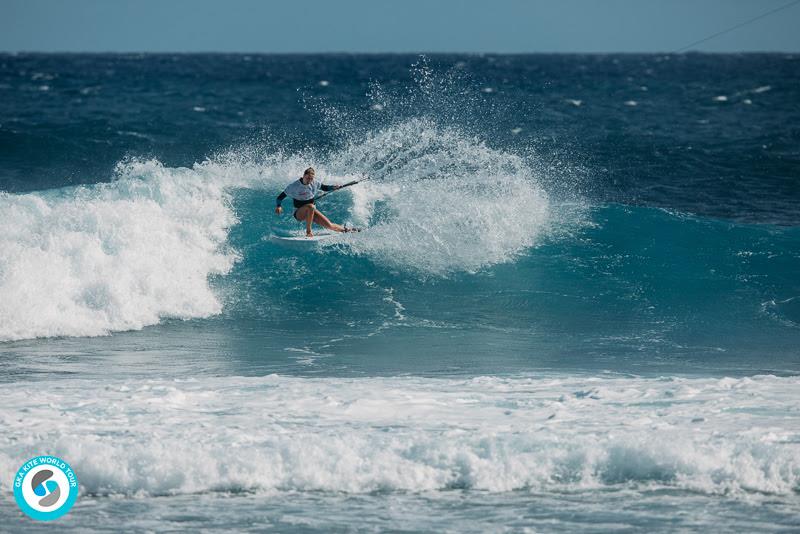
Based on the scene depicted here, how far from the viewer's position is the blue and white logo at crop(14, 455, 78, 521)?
23.2 feet

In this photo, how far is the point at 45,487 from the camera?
732 cm

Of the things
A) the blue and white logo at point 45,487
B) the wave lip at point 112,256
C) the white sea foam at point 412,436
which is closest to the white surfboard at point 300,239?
the wave lip at point 112,256

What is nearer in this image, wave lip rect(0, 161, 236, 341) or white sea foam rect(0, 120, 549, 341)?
wave lip rect(0, 161, 236, 341)

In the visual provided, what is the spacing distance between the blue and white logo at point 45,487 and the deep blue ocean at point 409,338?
119mm

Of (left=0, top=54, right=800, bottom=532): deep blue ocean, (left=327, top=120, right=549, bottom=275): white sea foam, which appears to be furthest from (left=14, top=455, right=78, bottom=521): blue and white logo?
(left=327, top=120, right=549, bottom=275): white sea foam

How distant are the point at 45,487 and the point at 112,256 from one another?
763cm

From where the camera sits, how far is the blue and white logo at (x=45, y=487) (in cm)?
708

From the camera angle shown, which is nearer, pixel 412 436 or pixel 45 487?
pixel 45 487


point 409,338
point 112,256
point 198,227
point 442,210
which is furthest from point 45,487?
point 442,210

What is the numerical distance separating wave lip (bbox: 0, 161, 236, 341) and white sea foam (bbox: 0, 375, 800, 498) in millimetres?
3830

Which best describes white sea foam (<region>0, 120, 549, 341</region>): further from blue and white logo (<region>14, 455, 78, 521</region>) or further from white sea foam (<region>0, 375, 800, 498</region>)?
blue and white logo (<region>14, 455, 78, 521</region>)

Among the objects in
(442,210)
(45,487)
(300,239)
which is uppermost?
(442,210)

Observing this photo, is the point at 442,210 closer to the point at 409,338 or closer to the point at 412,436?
the point at 409,338

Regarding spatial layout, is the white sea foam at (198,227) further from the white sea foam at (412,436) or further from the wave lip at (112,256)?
the white sea foam at (412,436)
